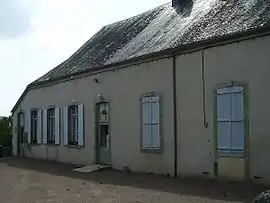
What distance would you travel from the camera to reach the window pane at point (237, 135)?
43.6ft

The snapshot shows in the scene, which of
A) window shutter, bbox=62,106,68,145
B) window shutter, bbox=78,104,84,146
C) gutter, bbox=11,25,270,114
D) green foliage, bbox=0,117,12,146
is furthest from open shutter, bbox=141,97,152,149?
green foliage, bbox=0,117,12,146

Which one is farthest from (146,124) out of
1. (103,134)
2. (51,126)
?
(51,126)

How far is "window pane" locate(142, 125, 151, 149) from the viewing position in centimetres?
1689

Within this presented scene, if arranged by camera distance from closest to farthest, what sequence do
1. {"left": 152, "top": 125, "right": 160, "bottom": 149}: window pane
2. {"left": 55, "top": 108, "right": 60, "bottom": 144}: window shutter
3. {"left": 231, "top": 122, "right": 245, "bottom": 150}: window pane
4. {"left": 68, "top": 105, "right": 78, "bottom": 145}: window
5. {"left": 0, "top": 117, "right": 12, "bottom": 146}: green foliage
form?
{"left": 231, "top": 122, "right": 245, "bottom": 150}: window pane, {"left": 152, "top": 125, "right": 160, "bottom": 149}: window pane, {"left": 68, "top": 105, "right": 78, "bottom": 145}: window, {"left": 55, "top": 108, "right": 60, "bottom": 144}: window shutter, {"left": 0, "top": 117, "right": 12, "bottom": 146}: green foliage

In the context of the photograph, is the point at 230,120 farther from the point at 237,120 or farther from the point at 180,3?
the point at 180,3

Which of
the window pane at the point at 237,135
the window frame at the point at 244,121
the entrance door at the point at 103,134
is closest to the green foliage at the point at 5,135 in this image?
the entrance door at the point at 103,134

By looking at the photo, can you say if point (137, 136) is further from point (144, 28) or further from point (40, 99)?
point (40, 99)

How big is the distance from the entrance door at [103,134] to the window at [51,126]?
15.6 ft

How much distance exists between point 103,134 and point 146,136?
3684mm

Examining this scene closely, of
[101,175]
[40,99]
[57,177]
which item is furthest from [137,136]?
[40,99]

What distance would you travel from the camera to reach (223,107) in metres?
13.9

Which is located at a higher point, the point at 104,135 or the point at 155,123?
the point at 155,123

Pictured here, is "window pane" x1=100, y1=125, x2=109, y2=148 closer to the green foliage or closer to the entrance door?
the entrance door

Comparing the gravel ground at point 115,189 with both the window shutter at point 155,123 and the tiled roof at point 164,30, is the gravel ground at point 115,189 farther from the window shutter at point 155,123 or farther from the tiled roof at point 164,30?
the tiled roof at point 164,30
